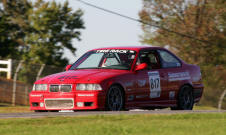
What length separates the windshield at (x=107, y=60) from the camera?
473 inches

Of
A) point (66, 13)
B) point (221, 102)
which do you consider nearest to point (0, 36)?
point (66, 13)

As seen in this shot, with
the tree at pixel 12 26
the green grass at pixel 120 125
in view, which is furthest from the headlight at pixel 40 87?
the tree at pixel 12 26

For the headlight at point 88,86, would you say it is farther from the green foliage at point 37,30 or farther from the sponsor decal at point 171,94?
the green foliage at point 37,30

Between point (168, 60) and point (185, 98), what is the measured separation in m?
0.94

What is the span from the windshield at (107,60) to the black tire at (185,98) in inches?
63.8

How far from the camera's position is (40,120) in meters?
8.77

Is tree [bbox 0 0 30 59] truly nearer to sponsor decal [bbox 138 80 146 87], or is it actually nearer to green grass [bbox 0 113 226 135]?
sponsor decal [bbox 138 80 146 87]

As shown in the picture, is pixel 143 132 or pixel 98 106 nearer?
pixel 143 132

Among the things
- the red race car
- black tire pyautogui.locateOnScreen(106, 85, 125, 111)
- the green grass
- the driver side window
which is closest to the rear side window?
the red race car

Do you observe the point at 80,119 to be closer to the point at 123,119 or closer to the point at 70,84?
the point at 123,119

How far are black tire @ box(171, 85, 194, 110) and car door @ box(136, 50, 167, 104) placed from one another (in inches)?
23.5

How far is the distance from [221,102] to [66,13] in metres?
34.2

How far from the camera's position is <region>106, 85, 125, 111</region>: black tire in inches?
435

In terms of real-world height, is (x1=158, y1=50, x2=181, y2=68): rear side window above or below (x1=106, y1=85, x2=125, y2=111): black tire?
above
